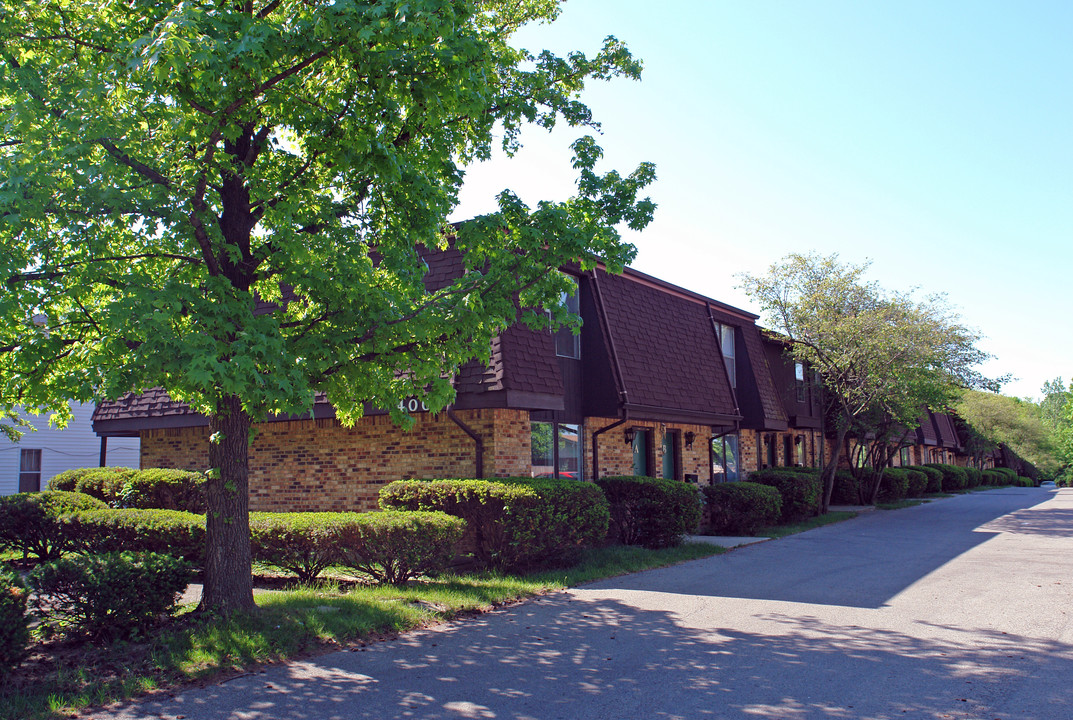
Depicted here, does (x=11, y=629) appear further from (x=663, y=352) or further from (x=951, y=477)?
(x=951, y=477)

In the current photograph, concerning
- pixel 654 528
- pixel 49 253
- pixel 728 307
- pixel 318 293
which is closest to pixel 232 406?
pixel 318 293

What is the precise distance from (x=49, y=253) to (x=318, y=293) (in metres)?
2.36

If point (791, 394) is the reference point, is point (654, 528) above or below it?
below

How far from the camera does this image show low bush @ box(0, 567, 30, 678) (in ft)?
19.6

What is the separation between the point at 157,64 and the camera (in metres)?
5.75

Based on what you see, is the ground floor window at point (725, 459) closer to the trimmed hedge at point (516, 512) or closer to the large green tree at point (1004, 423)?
the trimmed hedge at point (516, 512)

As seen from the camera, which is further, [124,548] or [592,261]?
[124,548]

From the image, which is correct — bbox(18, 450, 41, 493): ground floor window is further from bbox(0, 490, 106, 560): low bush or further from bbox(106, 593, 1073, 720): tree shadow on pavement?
bbox(106, 593, 1073, 720): tree shadow on pavement

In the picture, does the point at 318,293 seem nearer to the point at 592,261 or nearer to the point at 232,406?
the point at 232,406

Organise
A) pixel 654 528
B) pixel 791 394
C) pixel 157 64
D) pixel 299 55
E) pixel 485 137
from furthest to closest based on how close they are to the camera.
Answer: pixel 791 394 → pixel 654 528 → pixel 485 137 → pixel 299 55 → pixel 157 64

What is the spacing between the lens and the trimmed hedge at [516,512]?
11023mm

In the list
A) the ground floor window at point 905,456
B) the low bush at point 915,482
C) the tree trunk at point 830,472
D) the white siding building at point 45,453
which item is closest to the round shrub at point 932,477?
the low bush at point 915,482

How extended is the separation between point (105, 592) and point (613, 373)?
10.2 metres

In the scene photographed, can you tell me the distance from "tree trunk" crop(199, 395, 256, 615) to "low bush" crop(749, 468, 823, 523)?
14.7 meters
